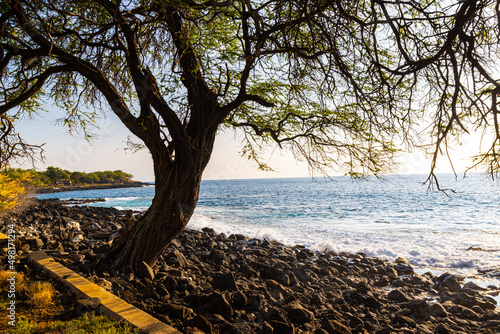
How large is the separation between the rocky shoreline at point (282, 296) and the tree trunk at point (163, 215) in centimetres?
32

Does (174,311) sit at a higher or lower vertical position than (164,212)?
lower

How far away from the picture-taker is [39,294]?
4.40 metres

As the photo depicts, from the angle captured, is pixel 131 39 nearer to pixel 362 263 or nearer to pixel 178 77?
pixel 178 77

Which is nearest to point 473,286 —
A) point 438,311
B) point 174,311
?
point 438,311

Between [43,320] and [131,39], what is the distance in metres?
4.75

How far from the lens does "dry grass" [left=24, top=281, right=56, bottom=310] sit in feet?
14.2

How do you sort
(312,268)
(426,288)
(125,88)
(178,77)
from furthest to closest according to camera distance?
(312,268)
(426,288)
(125,88)
(178,77)

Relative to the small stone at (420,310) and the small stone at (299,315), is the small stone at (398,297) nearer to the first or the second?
the small stone at (420,310)

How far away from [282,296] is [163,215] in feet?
8.77

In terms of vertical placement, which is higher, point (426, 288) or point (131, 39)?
point (131, 39)

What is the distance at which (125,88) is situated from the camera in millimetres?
7816

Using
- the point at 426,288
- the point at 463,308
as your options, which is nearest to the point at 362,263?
the point at 426,288

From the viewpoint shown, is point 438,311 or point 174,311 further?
point 438,311

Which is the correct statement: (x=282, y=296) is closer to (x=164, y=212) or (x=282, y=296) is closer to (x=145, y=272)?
(x=145, y=272)
